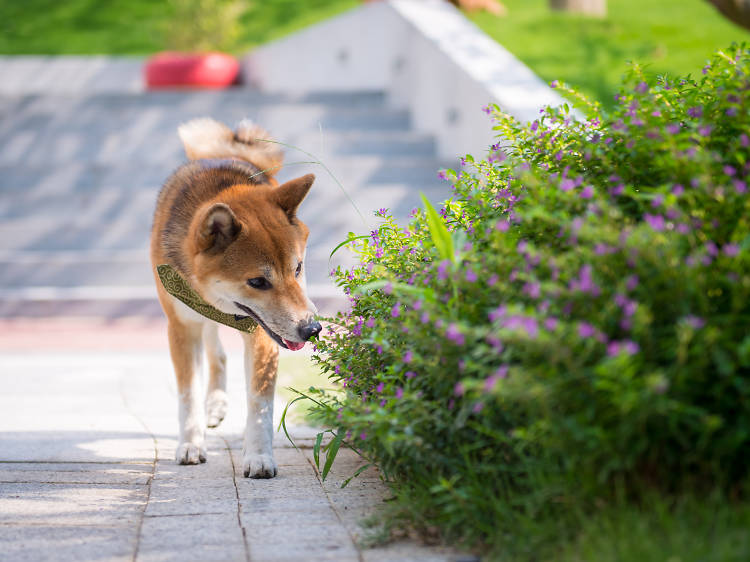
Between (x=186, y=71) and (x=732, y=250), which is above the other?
(x=732, y=250)

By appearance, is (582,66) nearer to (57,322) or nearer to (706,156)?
(57,322)

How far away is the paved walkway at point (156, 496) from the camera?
106 inches

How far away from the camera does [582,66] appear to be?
1041 cm

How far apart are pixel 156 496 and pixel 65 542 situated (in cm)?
54

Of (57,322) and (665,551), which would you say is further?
(57,322)

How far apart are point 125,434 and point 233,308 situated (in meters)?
1.12

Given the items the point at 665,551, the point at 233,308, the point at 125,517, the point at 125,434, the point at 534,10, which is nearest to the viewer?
the point at 665,551

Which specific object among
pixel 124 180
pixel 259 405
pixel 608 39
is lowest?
pixel 124 180

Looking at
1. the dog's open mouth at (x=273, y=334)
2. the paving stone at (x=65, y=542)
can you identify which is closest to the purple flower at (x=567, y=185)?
the dog's open mouth at (x=273, y=334)

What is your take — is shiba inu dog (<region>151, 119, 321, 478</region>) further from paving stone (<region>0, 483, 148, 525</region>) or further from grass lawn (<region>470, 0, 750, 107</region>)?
grass lawn (<region>470, 0, 750, 107</region>)

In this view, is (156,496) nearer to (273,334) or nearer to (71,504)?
(71,504)

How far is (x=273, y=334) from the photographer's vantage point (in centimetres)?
372

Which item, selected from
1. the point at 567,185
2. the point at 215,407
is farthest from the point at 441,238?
the point at 215,407

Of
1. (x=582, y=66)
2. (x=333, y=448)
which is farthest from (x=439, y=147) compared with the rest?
(x=333, y=448)
